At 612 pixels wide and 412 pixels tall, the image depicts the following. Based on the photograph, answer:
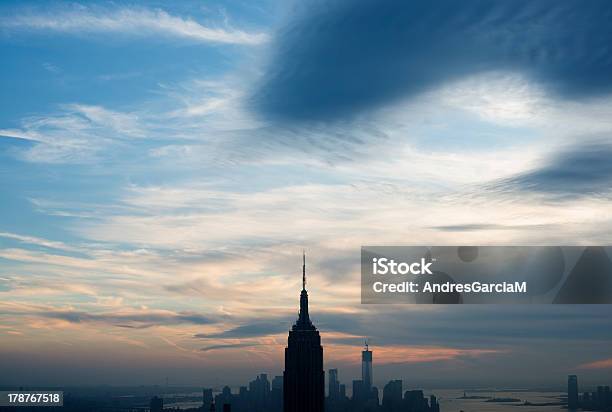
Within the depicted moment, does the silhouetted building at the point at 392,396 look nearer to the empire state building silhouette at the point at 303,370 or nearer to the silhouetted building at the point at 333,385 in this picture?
the silhouetted building at the point at 333,385

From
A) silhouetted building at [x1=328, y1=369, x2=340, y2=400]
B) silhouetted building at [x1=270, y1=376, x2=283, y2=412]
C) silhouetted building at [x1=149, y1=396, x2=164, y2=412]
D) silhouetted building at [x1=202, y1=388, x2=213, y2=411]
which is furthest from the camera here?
silhouetted building at [x1=202, y1=388, x2=213, y2=411]

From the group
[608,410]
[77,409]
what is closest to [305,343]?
[77,409]

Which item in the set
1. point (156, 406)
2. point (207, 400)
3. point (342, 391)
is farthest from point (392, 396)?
point (156, 406)

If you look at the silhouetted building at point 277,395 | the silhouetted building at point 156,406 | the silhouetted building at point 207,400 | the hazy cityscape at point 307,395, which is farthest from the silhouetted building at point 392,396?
the silhouetted building at point 156,406

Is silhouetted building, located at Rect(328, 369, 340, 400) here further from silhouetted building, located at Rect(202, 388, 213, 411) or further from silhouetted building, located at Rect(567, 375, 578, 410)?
silhouetted building, located at Rect(567, 375, 578, 410)

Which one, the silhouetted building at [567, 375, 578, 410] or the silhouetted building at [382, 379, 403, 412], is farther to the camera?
the silhouetted building at [567, 375, 578, 410]

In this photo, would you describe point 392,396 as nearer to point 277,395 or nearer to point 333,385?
point 333,385

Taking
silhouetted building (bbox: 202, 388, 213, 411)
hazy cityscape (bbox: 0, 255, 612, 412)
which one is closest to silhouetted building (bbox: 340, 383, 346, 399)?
hazy cityscape (bbox: 0, 255, 612, 412)

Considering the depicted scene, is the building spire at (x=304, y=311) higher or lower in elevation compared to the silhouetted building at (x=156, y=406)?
higher

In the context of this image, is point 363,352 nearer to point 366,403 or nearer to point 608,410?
point 366,403

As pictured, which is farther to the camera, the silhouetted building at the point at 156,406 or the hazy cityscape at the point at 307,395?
the silhouetted building at the point at 156,406
